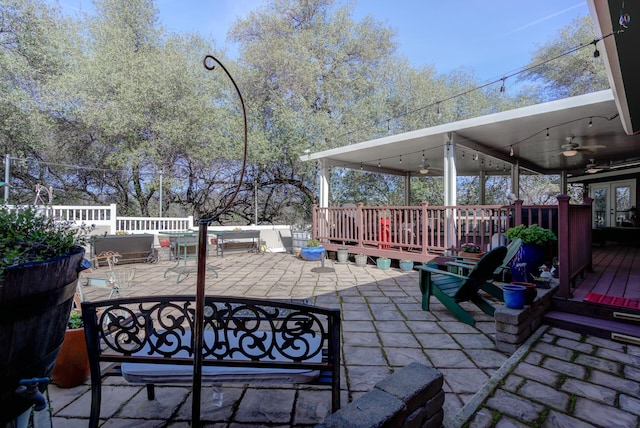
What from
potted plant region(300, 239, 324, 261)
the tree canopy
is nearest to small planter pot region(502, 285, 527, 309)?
potted plant region(300, 239, 324, 261)

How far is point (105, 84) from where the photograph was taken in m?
10.1

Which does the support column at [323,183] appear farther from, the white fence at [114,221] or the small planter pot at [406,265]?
the white fence at [114,221]

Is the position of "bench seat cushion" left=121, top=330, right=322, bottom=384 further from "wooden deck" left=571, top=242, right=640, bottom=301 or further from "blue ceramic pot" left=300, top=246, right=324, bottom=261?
"blue ceramic pot" left=300, top=246, right=324, bottom=261

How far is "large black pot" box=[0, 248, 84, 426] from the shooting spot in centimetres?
86

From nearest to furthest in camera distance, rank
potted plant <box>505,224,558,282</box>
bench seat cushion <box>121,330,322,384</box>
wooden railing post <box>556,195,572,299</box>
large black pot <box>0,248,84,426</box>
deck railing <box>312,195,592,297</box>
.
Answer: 1. large black pot <box>0,248,84,426</box>
2. bench seat cushion <box>121,330,322,384</box>
3. wooden railing post <box>556,195,572,299</box>
4. deck railing <box>312,195,592,297</box>
5. potted plant <box>505,224,558,282</box>

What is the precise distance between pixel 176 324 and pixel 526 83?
19.4m

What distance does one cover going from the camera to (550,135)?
21.7 ft

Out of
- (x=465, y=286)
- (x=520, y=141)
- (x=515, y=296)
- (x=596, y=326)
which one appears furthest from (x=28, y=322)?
(x=520, y=141)

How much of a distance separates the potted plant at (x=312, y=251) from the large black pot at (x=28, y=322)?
21.4ft

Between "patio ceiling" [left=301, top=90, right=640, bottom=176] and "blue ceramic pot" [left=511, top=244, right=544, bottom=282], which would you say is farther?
"patio ceiling" [left=301, top=90, right=640, bottom=176]

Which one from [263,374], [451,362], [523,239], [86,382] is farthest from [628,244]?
[86,382]

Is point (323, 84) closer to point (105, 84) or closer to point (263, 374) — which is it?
point (105, 84)

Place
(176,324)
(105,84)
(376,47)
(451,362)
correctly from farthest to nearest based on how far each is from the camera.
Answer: (376,47) → (105,84) → (451,362) → (176,324)

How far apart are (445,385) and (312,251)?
5567mm
